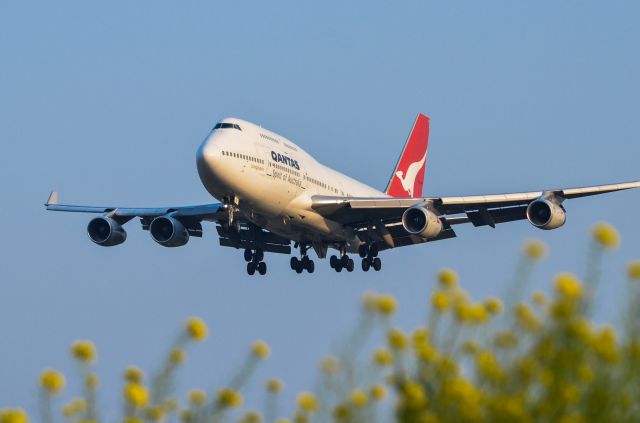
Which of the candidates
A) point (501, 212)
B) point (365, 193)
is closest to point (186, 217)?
point (365, 193)

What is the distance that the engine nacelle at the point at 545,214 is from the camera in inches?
1681

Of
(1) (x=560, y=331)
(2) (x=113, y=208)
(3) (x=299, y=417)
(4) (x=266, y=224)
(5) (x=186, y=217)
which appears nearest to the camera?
(1) (x=560, y=331)

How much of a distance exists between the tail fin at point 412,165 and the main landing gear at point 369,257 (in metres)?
13.4

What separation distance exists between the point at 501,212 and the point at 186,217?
14052 mm

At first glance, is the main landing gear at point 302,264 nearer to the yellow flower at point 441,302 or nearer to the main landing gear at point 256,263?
the main landing gear at point 256,263

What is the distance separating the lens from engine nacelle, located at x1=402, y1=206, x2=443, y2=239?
43.8 meters

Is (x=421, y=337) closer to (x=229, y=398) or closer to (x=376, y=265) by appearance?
(x=229, y=398)

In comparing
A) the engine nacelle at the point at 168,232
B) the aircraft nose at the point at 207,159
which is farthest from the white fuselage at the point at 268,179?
the engine nacelle at the point at 168,232

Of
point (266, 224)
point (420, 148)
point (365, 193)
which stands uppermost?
point (420, 148)

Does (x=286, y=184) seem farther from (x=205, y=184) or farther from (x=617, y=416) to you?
(x=617, y=416)

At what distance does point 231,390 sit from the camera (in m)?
6.84

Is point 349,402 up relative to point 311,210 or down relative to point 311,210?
down

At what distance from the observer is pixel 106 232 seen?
4991 centimetres

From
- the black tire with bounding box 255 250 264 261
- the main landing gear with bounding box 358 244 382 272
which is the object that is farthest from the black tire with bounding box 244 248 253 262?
the main landing gear with bounding box 358 244 382 272
